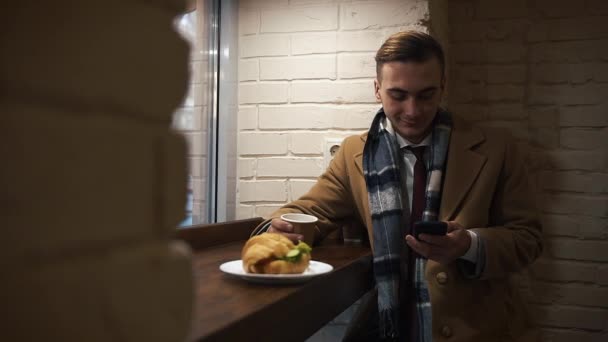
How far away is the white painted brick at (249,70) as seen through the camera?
1.95m

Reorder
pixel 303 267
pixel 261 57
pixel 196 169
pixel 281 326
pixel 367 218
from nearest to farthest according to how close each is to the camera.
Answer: pixel 281 326 → pixel 303 267 → pixel 367 218 → pixel 196 169 → pixel 261 57

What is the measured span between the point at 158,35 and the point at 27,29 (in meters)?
0.11

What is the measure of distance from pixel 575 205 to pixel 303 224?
1140 mm

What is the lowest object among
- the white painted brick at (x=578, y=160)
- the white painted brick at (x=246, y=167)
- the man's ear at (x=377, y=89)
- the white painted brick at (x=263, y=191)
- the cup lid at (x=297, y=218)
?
the cup lid at (x=297, y=218)

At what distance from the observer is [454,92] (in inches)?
87.4

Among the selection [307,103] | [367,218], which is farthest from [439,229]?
[307,103]

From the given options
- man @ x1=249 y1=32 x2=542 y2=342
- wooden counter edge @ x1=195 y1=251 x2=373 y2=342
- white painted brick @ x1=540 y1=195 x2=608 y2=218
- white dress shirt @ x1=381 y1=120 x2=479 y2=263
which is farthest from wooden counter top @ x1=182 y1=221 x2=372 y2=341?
white painted brick @ x1=540 y1=195 x2=608 y2=218

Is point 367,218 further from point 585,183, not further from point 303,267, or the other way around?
point 585,183

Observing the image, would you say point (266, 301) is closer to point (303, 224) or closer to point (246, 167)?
point (303, 224)

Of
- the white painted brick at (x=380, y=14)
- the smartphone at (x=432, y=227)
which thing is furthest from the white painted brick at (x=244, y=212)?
the smartphone at (x=432, y=227)

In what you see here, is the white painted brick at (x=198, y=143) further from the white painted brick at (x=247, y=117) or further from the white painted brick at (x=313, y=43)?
the white painted brick at (x=313, y=43)

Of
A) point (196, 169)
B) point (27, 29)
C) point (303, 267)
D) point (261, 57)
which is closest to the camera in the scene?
point (27, 29)

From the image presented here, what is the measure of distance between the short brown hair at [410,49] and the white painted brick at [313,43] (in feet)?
1.04

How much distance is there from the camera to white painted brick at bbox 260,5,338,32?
6.08 ft
